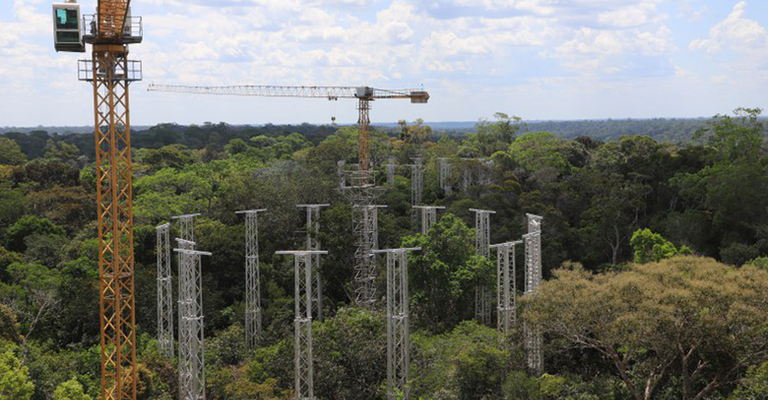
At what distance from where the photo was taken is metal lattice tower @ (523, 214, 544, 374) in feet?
82.0

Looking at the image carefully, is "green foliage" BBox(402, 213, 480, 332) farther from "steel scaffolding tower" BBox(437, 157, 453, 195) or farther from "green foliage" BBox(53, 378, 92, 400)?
"steel scaffolding tower" BBox(437, 157, 453, 195)

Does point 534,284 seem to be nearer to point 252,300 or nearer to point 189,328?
point 189,328

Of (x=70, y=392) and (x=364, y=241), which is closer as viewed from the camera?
(x=70, y=392)

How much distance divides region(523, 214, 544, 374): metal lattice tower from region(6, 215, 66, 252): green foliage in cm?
2826

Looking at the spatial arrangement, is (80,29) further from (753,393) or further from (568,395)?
(753,393)

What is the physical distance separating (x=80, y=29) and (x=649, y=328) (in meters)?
17.5

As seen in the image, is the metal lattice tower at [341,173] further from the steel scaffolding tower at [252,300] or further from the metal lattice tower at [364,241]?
the steel scaffolding tower at [252,300]

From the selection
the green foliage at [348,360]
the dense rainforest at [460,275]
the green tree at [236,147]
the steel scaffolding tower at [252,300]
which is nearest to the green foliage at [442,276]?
the dense rainforest at [460,275]

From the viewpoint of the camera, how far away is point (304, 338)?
26.3 m

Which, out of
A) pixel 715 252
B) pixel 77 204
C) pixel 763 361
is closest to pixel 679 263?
pixel 763 361

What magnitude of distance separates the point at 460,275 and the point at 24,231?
82.7 ft

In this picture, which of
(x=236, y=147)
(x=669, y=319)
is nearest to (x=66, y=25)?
(x=669, y=319)

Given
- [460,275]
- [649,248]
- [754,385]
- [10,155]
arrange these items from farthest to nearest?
1. [10,155]
2. [649,248]
3. [460,275]
4. [754,385]

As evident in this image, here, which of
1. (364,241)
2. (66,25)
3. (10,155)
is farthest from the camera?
(10,155)
